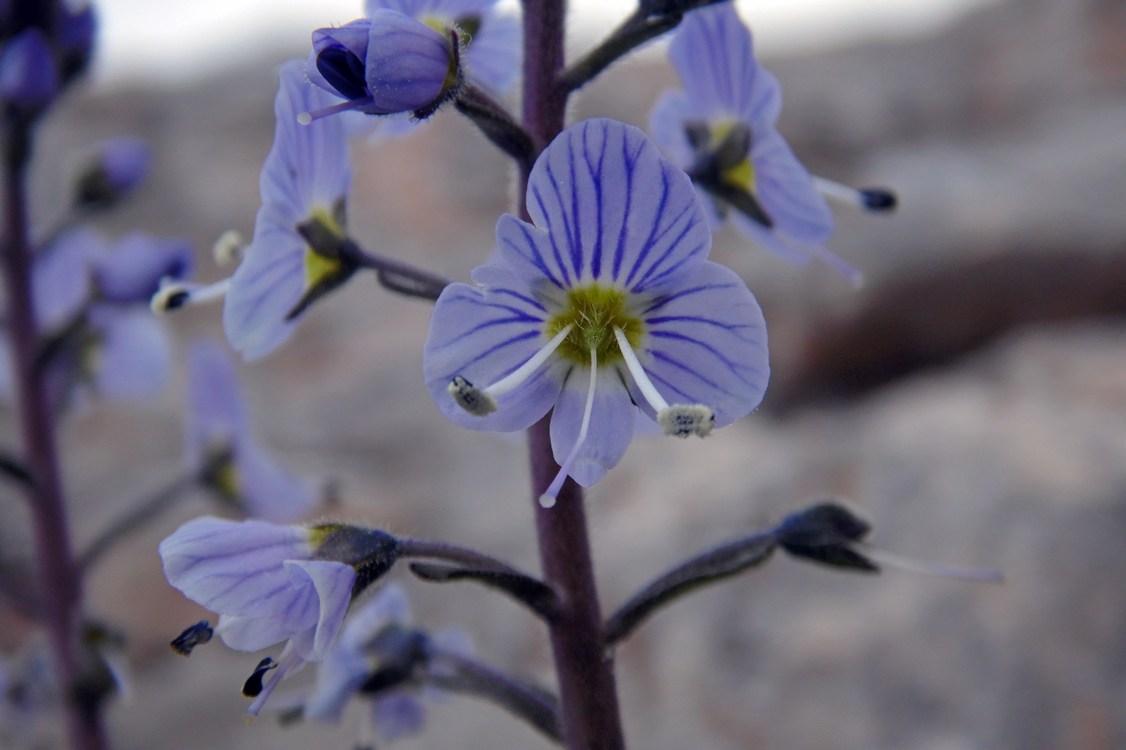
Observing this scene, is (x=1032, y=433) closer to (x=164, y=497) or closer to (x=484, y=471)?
(x=484, y=471)

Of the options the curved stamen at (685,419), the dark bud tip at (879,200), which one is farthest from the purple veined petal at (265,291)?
the dark bud tip at (879,200)

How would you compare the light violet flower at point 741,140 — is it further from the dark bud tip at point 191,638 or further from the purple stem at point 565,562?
the dark bud tip at point 191,638

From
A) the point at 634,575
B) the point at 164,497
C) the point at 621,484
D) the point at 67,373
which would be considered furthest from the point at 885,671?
the point at 67,373

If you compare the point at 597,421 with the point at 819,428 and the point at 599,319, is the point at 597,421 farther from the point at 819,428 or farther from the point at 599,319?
the point at 819,428

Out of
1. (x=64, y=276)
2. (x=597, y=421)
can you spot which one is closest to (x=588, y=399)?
(x=597, y=421)

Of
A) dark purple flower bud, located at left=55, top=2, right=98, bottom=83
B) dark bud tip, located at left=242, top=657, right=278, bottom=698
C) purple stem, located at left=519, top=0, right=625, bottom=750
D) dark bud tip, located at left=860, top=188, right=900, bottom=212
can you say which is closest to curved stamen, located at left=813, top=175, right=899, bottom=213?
dark bud tip, located at left=860, top=188, right=900, bottom=212

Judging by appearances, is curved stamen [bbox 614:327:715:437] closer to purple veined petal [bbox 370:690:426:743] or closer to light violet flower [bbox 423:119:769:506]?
light violet flower [bbox 423:119:769:506]
